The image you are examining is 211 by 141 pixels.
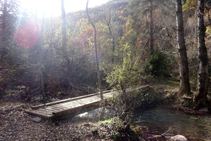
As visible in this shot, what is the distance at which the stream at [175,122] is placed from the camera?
5.03 metres

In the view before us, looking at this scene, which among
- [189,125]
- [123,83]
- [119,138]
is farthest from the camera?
[189,125]

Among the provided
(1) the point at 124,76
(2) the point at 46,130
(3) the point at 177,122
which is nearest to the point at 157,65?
(3) the point at 177,122

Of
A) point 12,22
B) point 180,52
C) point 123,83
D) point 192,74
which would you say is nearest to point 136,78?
point 123,83

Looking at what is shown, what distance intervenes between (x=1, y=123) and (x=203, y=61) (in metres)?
8.19

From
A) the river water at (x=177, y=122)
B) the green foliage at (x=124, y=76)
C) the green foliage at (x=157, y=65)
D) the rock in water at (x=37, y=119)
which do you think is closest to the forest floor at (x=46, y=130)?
the rock in water at (x=37, y=119)

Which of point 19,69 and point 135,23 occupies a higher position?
point 135,23

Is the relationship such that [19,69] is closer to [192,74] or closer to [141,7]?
[192,74]

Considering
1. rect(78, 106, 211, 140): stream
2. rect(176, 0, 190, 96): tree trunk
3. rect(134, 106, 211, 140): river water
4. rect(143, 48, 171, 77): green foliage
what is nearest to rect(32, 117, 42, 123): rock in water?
rect(78, 106, 211, 140): stream

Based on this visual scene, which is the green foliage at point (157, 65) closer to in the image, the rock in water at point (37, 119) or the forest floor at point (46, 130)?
the forest floor at point (46, 130)

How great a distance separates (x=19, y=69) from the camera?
848 cm

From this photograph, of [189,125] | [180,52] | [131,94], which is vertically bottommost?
[189,125]

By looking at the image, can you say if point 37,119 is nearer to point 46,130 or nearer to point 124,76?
point 46,130

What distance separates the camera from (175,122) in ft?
19.9

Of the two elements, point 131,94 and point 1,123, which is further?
point 131,94
